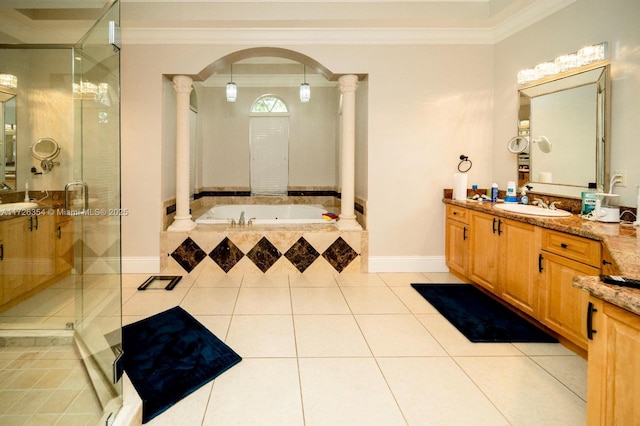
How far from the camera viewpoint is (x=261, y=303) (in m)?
3.03

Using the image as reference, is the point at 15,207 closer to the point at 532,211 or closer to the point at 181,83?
the point at 181,83

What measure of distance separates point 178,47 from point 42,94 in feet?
4.44

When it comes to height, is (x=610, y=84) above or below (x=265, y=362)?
above

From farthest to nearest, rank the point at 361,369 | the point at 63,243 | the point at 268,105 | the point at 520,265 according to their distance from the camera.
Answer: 1. the point at 268,105
2. the point at 63,243
3. the point at 520,265
4. the point at 361,369

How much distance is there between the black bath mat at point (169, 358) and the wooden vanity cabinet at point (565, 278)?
2041 mm

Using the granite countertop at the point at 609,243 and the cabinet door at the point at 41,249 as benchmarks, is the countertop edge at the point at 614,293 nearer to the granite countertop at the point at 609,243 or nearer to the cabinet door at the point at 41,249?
the granite countertop at the point at 609,243

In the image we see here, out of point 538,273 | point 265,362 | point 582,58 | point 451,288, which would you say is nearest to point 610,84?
point 582,58

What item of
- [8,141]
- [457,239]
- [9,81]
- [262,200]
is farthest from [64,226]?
[457,239]

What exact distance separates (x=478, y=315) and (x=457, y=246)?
0.98 metres

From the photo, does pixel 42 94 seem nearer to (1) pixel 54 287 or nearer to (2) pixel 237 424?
(1) pixel 54 287

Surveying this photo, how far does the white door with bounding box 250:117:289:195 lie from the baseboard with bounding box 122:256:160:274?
2.40m

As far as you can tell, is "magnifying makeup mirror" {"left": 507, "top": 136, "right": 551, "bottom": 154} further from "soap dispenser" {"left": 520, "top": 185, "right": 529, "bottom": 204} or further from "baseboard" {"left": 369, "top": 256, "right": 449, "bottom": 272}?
"baseboard" {"left": 369, "top": 256, "right": 449, "bottom": 272}

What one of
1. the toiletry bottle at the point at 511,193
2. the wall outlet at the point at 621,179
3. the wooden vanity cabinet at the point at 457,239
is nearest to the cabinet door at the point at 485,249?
the wooden vanity cabinet at the point at 457,239

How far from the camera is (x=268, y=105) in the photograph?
5953mm
